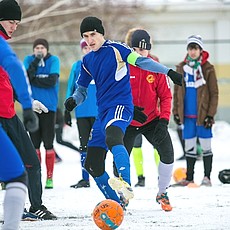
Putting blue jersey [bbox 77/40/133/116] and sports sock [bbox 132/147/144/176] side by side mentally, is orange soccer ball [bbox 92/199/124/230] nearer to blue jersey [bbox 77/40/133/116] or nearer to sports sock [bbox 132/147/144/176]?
blue jersey [bbox 77/40/133/116]

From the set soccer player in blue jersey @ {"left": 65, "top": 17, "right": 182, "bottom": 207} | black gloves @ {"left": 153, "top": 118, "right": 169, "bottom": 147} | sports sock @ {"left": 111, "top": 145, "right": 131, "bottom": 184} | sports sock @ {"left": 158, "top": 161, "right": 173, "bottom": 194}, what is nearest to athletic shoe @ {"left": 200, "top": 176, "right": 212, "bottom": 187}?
sports sock @ {"left": 158, "top": 161, "right": 173, "bottom": 194}

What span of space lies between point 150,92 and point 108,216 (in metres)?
2.06

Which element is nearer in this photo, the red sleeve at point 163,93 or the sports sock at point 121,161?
the sports sock at point 121,161

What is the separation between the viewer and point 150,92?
787 cm

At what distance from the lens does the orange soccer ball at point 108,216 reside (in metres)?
6.14

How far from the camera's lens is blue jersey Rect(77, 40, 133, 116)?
22.4 ft

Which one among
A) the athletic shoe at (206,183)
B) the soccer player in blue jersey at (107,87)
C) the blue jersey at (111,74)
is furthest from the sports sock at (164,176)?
the athletic shoe at (206,183)

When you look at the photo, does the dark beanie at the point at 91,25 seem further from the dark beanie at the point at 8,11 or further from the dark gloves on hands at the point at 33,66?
the dark gloves on hands at the point at 33,66

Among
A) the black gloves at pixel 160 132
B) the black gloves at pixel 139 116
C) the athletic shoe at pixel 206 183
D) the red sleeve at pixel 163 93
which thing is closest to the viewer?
the black gloves at pixel 139 116

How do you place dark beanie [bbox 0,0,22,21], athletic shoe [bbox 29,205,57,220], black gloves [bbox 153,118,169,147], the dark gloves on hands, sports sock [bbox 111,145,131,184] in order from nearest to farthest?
dark beanie [bbox 0,0,22,21], sports sock [bbox 111,145,131,184], athletic shoe [bbox 29,205,57,220], black gloves [bbox 153,118,169,147], the dark gloves on hands

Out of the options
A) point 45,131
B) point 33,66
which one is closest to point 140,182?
point 45,131

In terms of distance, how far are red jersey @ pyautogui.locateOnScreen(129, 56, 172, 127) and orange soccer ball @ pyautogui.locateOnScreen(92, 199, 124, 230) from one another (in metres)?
1.74

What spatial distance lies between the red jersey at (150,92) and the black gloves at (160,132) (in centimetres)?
10

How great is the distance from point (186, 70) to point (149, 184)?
178 cm
